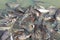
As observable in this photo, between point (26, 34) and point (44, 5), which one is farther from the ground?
point (44, 5)

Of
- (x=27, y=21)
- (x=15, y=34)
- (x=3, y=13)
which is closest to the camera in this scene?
(x=15, y=34)

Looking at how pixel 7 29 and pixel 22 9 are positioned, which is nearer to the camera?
pixel 7 29

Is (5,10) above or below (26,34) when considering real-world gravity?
above

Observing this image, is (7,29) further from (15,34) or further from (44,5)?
(44,5)

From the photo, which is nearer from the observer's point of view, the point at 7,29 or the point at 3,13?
the point at 7,29

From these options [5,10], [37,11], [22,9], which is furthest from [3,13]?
[37,11]

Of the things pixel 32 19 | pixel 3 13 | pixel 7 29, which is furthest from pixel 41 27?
pixel 3 13

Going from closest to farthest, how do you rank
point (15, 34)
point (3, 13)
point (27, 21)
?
point (15, 34) → point (27, 21) → point (3, 13)

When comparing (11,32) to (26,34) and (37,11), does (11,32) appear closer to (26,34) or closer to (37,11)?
(26,34)
